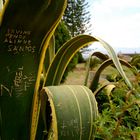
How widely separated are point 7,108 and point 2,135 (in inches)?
3.8

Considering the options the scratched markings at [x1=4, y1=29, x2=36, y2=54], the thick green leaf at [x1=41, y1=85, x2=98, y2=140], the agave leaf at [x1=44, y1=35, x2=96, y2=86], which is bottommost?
the thick green leaf at [x1=41, y1=85, x2=98, y2=140]

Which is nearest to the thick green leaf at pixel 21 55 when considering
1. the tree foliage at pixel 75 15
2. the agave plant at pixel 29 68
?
the agave plant at pixel 29 68

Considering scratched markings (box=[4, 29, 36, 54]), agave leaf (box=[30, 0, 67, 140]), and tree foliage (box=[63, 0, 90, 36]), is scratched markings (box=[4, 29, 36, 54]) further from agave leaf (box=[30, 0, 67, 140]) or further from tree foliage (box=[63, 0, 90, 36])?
tree foliage (box=[63, 0, 90, 36])

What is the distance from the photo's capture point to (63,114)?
1.07 metres

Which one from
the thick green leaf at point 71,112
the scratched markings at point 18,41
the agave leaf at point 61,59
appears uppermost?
the scratched markings at point 18,41

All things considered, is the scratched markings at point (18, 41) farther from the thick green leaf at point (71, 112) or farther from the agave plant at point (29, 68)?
the thick green leaf at point (71, 112)

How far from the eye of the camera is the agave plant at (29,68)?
1.23 meters

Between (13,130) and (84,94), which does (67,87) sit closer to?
(84,94)

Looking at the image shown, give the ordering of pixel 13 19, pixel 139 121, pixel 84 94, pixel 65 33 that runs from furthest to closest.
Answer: pixel 65 33, pixel 13 19, pixel 84 94, pixel 139 121

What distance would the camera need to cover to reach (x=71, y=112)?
1.09m

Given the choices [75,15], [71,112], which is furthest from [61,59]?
[75,15]

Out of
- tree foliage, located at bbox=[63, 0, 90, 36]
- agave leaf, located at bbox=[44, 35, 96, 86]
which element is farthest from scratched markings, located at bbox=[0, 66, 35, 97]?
tree foliage, located at bbox=[63, 0, 90, 36]

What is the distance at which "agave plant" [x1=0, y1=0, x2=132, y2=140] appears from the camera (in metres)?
1.23

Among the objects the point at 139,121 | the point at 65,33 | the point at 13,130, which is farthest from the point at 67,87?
the point at 65,33
